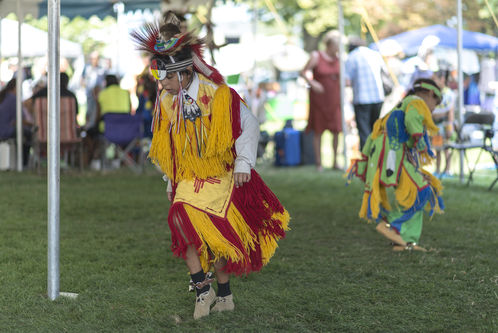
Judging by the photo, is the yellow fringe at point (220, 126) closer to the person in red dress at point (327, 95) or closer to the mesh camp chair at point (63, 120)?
the mesh camp chair at point (63, 120)

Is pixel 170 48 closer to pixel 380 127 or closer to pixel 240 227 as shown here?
pixel 240 227

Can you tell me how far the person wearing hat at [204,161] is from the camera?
13.1ft

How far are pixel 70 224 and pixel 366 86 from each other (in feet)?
17.9

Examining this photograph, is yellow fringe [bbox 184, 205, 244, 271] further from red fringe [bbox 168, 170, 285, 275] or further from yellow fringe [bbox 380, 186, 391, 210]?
yellow fringe [bbox 380, 186, 391, 210]

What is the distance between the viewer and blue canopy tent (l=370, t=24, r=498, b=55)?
1652cm

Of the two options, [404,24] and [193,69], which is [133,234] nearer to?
[193,69]

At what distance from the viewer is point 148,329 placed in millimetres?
3785

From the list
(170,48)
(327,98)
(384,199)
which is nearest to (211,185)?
(170,48)

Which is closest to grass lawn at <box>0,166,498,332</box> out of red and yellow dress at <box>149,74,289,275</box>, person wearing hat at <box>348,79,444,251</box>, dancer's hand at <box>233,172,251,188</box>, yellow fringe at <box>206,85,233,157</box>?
person wearing hat at <box>348,79,444,251</box>

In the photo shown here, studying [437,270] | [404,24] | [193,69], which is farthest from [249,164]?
[404,24]

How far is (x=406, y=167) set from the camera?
232 inches

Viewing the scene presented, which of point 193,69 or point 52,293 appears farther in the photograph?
point 52,293

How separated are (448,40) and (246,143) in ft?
46.1

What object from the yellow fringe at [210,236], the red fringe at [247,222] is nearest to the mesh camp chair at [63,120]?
the red fringe at [247,222]
